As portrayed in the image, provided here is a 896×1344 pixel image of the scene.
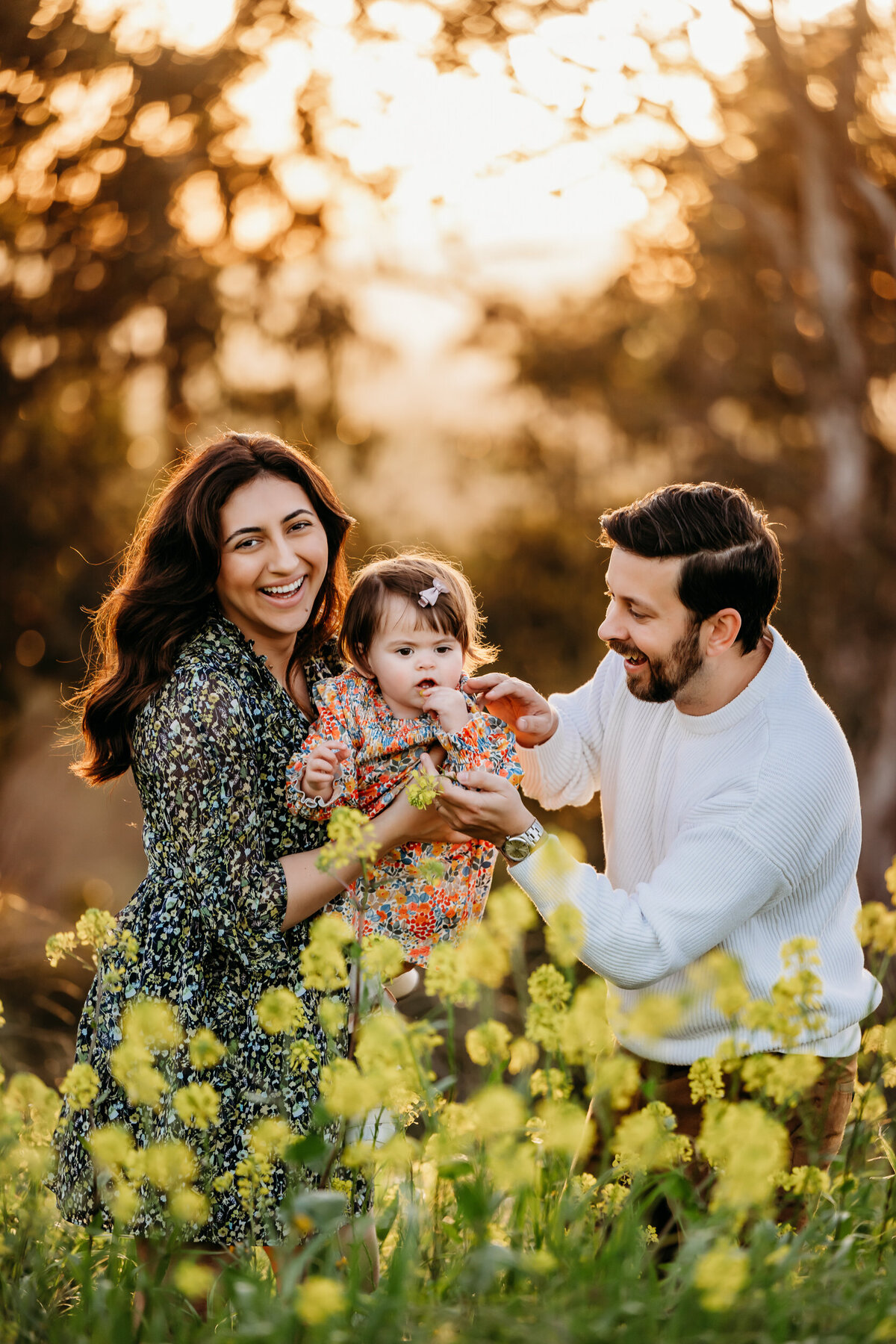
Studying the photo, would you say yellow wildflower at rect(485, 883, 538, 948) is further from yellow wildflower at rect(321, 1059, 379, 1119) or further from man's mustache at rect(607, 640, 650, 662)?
man's mustache at rect(607, 640, 650, 662)

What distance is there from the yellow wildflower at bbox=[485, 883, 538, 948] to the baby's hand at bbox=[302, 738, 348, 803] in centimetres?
82

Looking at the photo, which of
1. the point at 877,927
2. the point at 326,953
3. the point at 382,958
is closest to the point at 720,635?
the point at 877,927

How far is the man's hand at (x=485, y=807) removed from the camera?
2.61m

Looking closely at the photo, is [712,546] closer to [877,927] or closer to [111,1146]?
[877,927]

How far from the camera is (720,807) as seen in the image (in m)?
2.67

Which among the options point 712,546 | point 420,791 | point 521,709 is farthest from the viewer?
point 521,709

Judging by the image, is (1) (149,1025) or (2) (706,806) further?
(2) (706,806)

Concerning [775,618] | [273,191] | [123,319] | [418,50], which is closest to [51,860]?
[123,319]

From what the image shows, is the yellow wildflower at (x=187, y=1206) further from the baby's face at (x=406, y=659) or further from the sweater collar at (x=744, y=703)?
the sweater collar at (x=744, y=703)

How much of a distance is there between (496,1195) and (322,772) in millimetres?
1075

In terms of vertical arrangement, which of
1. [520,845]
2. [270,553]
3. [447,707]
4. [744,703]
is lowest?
[520,845]

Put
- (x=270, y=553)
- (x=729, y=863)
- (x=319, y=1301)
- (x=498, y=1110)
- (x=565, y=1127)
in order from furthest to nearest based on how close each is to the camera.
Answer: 1. (x=270, y=553)
2. (x=729, y=863)
3. (x=565, y=1127)
4. (x=498, y=1110)
5. (x=319, y=1301)

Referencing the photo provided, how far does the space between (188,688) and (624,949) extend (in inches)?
47.7

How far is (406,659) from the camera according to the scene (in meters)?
3.06
